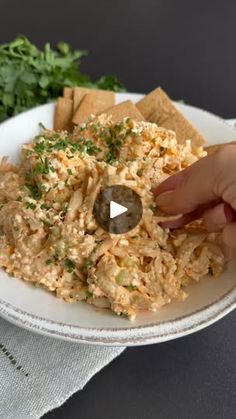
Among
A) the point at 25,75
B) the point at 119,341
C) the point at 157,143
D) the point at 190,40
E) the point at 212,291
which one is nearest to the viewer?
the point at 119,341

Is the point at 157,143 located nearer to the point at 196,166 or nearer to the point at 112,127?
the point at 112,127

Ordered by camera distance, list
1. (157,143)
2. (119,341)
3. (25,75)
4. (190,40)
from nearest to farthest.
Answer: (119,341)
(157,143)
(25,75)
(190,40)

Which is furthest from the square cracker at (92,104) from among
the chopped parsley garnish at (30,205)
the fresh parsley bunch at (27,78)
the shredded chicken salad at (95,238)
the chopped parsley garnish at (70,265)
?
the chopped parsley garnish at (70,265)

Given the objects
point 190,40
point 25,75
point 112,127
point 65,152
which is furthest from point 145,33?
point 65,152

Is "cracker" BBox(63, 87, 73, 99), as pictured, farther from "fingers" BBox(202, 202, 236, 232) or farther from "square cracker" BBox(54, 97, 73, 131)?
"fingers" BBox(202, 202, 236, 232)

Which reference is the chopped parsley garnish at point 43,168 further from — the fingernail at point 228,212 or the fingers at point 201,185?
the fingernail at point 228,212

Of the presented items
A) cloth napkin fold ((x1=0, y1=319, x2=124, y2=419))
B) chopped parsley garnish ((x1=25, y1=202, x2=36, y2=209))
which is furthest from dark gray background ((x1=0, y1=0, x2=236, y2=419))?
chopped parsley garnish ((x1=25, y1=202, x2=36, y2=209))

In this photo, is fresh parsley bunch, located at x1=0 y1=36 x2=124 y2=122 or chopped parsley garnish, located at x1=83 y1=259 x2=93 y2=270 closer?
chopped parsley garnish, located at x1=83 y1=259 x2=93 y2=270

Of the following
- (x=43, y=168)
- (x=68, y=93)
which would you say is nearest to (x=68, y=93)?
(x=68, y=93)
